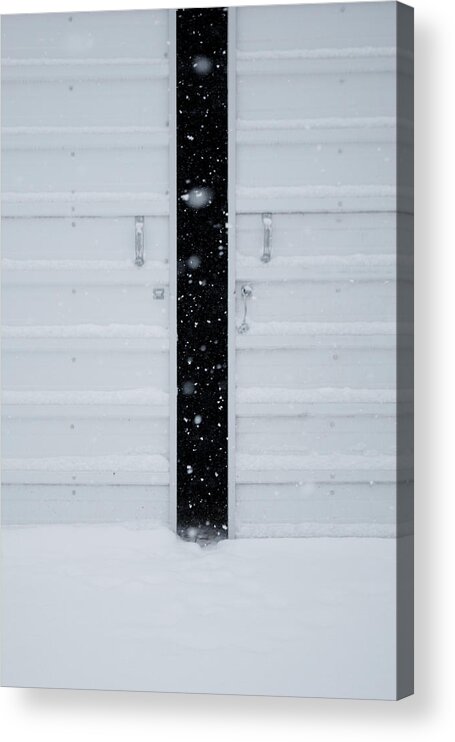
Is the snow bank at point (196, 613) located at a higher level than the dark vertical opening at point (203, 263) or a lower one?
lower

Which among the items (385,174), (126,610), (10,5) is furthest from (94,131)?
(126,610)

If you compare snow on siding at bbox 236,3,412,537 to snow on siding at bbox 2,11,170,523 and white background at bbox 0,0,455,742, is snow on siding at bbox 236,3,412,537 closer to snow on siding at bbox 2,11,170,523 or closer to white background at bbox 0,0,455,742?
white background at bbox 0,0,455,742

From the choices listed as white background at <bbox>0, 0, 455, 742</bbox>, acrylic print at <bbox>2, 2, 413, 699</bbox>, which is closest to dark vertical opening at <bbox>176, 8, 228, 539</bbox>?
acrylic print at <bbox>2, 2, 413, 699</bbox>

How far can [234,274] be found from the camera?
4078 mm

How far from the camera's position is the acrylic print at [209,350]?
13.2ft

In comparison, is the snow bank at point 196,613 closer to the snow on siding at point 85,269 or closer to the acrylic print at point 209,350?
the acrylic print at point 209,350

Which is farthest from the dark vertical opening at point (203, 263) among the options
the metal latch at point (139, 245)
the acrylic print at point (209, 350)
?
the metal latch at point (139, 245)

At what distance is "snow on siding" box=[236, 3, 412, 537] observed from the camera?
4.00 metres

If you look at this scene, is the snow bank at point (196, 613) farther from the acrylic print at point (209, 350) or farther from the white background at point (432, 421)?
the white background at point (432, 421)

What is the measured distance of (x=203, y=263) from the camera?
4090mm

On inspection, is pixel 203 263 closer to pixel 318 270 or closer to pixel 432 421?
pixel 318 270

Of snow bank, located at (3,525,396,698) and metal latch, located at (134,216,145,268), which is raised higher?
metal latch, located at (134,216,145,268)

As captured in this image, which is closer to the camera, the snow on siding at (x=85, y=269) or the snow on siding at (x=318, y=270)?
→ the snow on siding at (x=318, y=270)

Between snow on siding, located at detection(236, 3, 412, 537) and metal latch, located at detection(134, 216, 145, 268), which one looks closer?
snow on siding, located at detection(236, 3, 412, 537)
